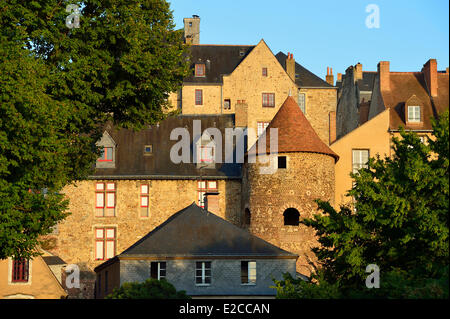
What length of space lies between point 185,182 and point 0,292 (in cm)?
1044

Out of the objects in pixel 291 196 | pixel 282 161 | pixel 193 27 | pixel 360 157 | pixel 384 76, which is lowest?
pixel 291 196

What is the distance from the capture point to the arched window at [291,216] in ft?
123

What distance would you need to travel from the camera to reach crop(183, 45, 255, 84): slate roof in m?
52.8

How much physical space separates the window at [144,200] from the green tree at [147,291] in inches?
803

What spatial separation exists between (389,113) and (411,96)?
165 centimetres

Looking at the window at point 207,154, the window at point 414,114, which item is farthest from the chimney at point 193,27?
the window at point 414,114

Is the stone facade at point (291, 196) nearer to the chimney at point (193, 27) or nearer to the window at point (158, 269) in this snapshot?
the window at point (158, 269)

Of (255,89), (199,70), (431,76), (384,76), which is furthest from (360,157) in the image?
(199,70)

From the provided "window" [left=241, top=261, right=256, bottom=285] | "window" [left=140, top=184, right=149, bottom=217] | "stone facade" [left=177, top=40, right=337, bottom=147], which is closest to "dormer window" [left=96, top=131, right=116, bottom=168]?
"window" [left=140, top=184, right=149, bottom=217]

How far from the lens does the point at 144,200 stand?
39.9m

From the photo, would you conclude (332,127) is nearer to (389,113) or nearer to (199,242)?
(389,113)

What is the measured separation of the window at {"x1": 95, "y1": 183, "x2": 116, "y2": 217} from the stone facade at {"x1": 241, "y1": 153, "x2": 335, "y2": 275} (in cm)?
739

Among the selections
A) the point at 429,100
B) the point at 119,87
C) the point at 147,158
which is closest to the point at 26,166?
the point at 119,87

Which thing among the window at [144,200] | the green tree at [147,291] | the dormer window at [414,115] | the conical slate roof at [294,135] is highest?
the dormer window at [414,115]
